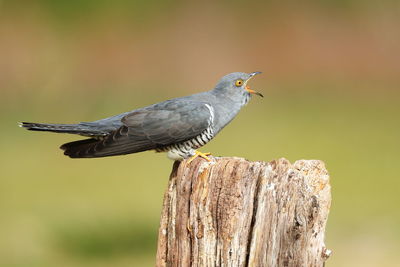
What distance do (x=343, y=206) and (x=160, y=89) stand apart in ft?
22.8

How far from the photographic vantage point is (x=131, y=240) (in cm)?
721

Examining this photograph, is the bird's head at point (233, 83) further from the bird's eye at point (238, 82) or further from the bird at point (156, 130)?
the bird at point (156, 130)

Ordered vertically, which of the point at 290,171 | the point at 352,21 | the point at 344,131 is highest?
the point at 352,21

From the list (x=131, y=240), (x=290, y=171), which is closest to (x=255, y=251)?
(x=290, y=171)

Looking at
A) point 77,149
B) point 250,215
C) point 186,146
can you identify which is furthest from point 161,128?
point 250,215

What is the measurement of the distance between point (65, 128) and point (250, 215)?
140 cm

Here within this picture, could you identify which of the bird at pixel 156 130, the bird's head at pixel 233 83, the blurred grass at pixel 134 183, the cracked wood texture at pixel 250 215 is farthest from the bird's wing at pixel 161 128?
the blurred grass at pixel 134 183

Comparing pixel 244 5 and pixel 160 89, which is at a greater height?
pixel 244 5

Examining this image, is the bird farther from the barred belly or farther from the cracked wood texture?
the cracked wood texture

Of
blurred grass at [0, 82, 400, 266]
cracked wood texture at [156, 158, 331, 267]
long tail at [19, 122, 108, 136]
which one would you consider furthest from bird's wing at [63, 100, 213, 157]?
blurred grass at [0, 82, 400, 266]

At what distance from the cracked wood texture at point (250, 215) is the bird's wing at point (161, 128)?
79cm

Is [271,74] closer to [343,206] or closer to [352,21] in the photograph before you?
[352,21]

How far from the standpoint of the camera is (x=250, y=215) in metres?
2.84

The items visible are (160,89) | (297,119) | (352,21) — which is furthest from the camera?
(352,21)
